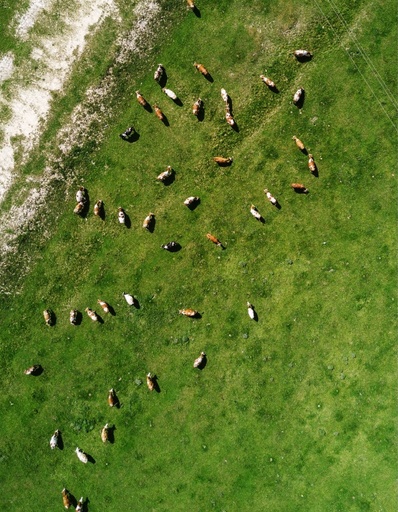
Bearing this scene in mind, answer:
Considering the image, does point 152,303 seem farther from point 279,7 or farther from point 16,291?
point 279,7

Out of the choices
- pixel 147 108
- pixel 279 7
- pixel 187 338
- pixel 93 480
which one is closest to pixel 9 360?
pixel 93 480

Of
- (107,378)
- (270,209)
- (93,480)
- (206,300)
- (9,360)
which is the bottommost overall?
(93,480)

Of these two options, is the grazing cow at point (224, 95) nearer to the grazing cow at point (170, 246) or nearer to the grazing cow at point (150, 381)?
the grazing cow at point (170, 246)

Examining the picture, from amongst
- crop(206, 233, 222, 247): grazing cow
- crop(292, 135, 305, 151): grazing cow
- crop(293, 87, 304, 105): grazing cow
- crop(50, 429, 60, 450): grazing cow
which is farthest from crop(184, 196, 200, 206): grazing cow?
crop(50, 429, 60, 450): grazing cow

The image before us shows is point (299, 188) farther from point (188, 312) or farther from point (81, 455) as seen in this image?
point (81, 455)

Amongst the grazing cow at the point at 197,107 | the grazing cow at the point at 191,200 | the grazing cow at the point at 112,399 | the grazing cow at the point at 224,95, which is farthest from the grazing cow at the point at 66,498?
the grazing cow at the point at 224,95

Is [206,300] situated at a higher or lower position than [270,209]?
lower
